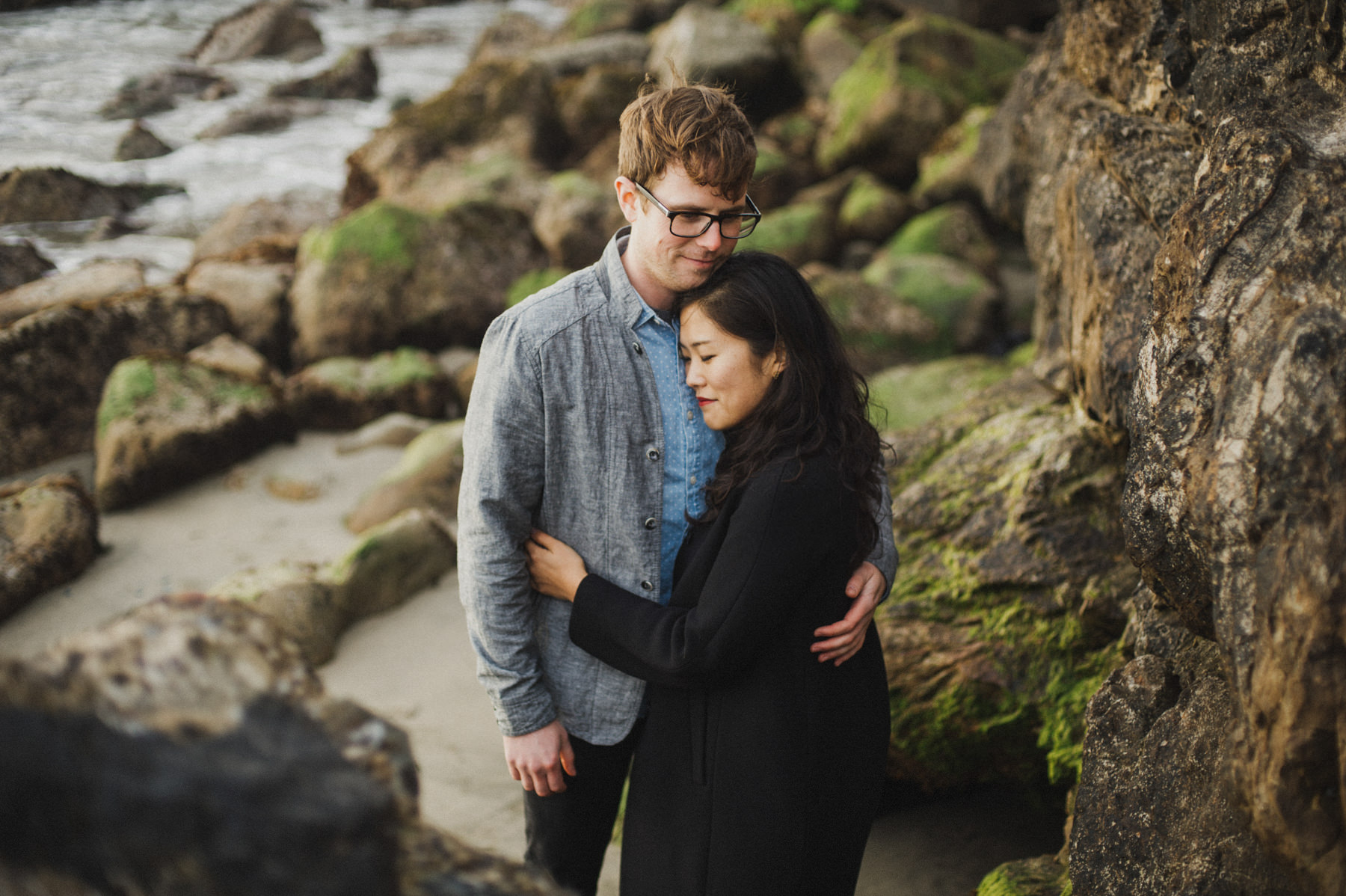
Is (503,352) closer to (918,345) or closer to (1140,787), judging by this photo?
(1140,787)

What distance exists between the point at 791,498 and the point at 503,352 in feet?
2.79

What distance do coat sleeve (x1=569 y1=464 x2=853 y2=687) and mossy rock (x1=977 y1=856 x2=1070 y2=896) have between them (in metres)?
1.27

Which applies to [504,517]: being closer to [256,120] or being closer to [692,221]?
[692,221]

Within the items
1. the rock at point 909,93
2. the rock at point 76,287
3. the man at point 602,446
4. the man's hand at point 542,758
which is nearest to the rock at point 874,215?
the rock at point 909,93

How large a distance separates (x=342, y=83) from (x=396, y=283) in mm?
10890

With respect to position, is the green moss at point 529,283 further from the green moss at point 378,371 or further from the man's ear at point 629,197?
the man's ear at point 629,197

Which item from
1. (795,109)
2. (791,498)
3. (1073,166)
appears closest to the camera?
(791,498)

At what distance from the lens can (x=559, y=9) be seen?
24.0m

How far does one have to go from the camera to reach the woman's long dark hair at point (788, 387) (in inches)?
94.7

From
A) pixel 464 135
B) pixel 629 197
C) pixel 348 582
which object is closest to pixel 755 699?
pixel 629 197

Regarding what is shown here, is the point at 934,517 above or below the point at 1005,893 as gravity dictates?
above

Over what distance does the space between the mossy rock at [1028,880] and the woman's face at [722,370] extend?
1703 mm

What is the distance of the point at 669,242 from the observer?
242cm

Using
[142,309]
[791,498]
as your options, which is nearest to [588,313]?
[791,498]
